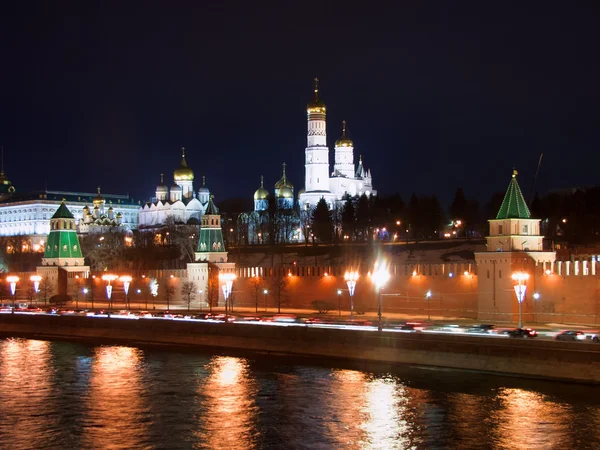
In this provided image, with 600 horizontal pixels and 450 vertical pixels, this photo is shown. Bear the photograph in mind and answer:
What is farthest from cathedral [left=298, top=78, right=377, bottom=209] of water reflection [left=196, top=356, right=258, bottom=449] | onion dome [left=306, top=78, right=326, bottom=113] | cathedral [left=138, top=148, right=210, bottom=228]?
water reflection [left=196, top=356, right=258, bottom=449]

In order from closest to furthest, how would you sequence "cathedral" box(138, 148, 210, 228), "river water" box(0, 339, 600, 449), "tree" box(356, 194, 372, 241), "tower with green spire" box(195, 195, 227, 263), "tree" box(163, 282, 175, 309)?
"river water" box(0, 339, 600, 449)
"tree" box(163, 282, 175, 309)
"tower with green spire" box(195, 195, 227, 263)
"tree" box(356, 194, 372, 241)
"cathedral" box(138, 148, 210, 228)

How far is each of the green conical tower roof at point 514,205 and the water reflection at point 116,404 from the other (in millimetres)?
13684

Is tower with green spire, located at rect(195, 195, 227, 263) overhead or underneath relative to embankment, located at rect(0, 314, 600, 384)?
overhead

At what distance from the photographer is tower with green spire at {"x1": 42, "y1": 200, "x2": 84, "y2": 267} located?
56719 mm

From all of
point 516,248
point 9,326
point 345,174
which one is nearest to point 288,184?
point 345,174

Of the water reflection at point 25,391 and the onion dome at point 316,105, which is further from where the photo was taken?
the onion dome at point 316,105

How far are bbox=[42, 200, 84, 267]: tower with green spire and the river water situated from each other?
2585 centimetres

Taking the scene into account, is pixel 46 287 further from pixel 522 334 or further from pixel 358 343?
pixel 522 334

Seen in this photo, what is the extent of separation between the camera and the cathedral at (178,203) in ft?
309

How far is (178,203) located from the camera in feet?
310

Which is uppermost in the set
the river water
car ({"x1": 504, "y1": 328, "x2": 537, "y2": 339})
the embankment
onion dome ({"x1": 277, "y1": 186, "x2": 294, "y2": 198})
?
onion dome ({"x1": 277, "y1": 186, "x2": 294, "y2": 198})

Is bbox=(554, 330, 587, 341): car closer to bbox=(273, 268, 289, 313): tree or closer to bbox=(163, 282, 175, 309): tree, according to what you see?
bbox=(273, 268, 289, 313): tree

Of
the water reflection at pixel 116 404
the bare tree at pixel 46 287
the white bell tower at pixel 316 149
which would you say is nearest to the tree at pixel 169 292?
the bare tree at pixel 46 287

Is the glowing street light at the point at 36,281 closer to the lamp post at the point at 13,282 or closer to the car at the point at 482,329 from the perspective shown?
the lamp post at the point at 13,282
